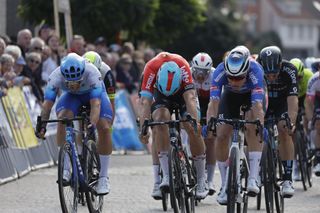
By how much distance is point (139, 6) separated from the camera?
27.3m

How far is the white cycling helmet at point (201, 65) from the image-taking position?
1386 centimetres

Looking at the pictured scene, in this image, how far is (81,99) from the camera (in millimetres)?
12383

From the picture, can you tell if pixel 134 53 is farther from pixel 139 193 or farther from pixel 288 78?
pixel 288 78

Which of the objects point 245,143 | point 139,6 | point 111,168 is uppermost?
point 139,6

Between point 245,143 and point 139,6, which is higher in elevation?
point 139,6

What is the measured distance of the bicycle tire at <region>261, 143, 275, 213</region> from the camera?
40.3ft

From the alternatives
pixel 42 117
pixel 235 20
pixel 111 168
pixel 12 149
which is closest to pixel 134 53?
pixel 111 168

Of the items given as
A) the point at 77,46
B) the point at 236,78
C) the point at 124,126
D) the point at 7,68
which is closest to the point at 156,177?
the point at 236,78

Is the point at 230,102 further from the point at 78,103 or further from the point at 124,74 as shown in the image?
the point at 124,74

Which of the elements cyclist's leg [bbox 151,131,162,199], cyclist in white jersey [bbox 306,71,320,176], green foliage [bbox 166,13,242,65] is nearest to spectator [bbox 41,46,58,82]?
cyclist in white jersey [bbox 306,71,320,176]

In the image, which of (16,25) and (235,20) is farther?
(235,20)

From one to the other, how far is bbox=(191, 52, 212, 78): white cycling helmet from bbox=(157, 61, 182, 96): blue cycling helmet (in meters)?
1.63

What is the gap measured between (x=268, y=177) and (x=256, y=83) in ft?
4.19

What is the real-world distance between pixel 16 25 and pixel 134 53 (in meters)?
6.70
